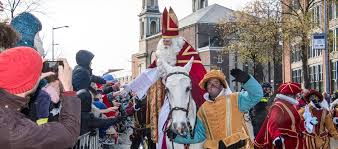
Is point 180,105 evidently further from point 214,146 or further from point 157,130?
point 157,130

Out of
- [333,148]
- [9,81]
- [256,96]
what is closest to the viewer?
[9,81]

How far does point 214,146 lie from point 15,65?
4454 mm

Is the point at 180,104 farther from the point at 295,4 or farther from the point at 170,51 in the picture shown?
the point at 295,4

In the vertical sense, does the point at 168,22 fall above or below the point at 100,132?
above

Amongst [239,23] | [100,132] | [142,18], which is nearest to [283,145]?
[100,132]

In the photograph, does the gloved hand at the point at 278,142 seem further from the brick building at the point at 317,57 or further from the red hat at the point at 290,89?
the brick building at the point at 317,57

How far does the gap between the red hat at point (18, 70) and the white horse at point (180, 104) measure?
380cm

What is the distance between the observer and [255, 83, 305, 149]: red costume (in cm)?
959

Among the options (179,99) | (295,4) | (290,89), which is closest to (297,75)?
(295,4)

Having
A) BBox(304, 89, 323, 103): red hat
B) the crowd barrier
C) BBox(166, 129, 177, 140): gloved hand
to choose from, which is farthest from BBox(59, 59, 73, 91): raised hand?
BBox(304, 89, 323, 103): red hat

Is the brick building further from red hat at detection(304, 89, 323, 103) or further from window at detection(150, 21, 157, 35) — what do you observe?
window at detection(150, 21, 157, 35)

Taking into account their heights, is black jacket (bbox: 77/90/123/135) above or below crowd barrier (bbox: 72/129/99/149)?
above

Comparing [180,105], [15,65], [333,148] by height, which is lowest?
[333,148]

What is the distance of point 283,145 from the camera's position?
31.7 ft
